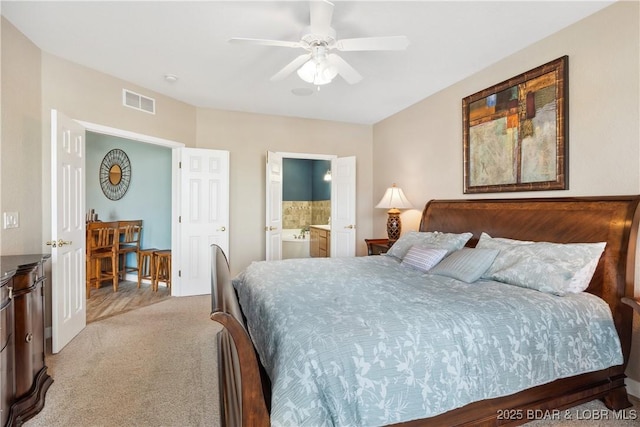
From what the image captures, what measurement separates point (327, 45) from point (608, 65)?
6.63ft

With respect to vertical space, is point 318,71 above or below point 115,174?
above

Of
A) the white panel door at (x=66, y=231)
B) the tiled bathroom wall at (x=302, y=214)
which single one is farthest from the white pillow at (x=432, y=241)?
the tiled bathroom wall at (x=302, y=214)

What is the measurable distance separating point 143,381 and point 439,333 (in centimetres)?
210

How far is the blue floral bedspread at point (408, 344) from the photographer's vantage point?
130cm

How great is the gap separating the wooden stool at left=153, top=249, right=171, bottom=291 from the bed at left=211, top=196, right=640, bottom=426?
2.51 meters

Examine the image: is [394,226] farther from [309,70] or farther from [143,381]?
[143,381]

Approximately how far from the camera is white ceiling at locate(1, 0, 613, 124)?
2260mm

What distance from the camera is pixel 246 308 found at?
2258 mm

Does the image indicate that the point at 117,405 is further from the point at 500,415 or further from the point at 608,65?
the point at 608,65

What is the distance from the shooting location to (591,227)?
7.24 ft

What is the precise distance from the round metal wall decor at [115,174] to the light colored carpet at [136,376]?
8.23 ft

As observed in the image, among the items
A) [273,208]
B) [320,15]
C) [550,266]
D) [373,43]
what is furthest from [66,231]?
[550,266]

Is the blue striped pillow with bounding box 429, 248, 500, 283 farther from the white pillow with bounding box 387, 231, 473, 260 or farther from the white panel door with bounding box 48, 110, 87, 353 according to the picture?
the white panel door with bounding box 48, 110, 87, 353

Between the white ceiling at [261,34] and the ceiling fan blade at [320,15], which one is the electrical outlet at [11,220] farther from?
the ceiling fan blade at [320,15]
